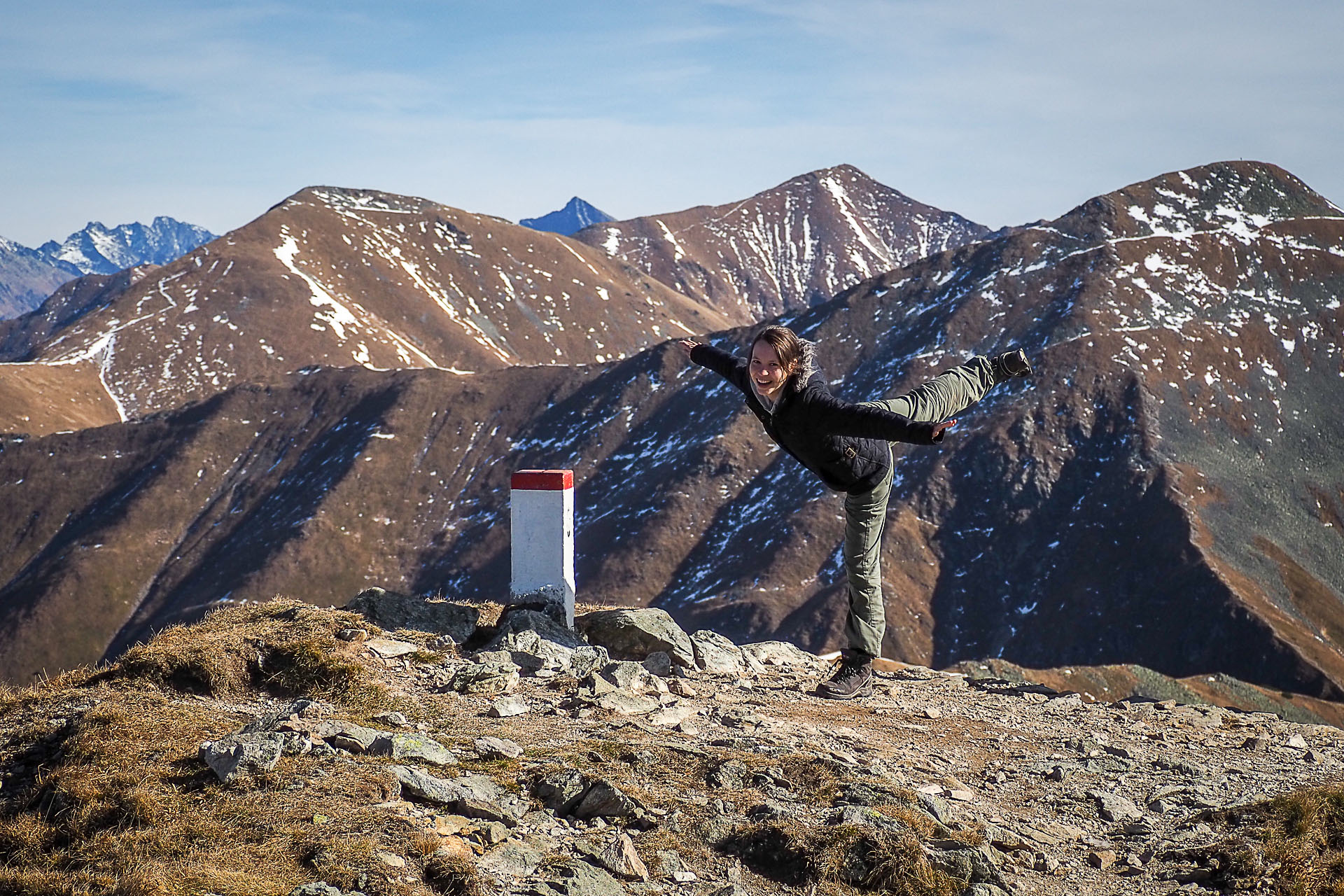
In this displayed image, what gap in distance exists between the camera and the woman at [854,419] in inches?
339

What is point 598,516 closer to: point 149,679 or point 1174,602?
point 1174,602

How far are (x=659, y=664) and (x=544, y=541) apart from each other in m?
2.64

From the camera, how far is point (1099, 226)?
152750mm

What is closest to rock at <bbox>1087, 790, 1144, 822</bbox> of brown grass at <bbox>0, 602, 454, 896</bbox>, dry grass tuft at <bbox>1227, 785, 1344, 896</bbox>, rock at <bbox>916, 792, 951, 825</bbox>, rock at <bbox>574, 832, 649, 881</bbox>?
dry grass tuft at <bbox>1227, 785, 1344, 896</bbox>

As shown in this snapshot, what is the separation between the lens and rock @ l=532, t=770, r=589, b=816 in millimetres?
8453

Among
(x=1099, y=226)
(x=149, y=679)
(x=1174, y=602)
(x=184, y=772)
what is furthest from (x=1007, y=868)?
(x=1099, y=226)

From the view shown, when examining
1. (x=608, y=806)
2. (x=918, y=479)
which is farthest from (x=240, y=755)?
(x=918, y=479)

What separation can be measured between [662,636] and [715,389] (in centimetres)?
13681

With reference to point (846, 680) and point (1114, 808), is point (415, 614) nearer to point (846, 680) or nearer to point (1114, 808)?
point (846, 680)

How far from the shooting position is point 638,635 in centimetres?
1492

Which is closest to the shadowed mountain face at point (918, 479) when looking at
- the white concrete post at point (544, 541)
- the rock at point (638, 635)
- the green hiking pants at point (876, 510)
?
the rock at point (638, 635)

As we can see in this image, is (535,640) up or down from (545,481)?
down

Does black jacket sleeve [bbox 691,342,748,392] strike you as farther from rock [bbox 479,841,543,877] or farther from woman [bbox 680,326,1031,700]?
rock [bbox 479,841,543,877]

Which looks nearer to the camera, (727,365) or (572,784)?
(572,784)
